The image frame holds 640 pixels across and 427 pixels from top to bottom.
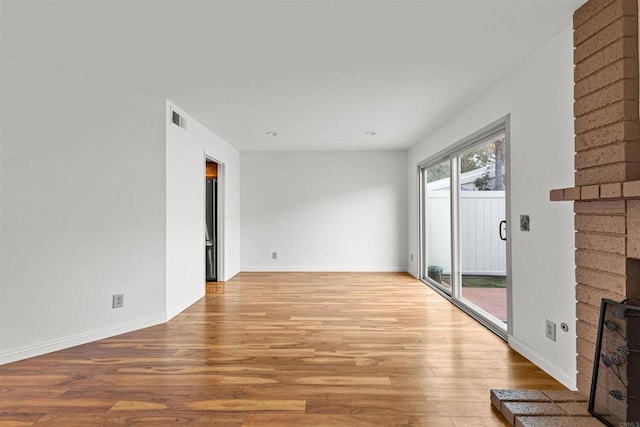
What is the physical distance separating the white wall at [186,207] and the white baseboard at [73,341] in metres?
0.30

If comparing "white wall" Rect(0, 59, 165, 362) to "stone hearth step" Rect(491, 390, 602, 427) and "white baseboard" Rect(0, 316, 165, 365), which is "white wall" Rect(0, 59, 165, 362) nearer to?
"white baseboard" Rect(0, 316, 165, 365)

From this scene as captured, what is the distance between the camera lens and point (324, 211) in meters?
6.36

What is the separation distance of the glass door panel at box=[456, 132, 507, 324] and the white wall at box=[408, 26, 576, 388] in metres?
0.44

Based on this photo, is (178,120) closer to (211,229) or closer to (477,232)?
(211,229)

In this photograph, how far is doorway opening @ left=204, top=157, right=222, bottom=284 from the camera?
214 inches

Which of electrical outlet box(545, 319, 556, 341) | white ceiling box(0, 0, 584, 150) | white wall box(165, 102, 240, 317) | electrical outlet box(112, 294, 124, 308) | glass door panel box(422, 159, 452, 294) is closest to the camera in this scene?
white ceiling box(0, 0, 584, 150)

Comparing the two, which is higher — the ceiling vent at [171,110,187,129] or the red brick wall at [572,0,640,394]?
the ceiling vent at [171,110,187,129]

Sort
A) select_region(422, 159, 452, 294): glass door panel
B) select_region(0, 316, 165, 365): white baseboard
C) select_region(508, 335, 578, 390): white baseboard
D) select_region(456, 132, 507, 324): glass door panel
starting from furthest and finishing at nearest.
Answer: select_region(422, 159, 452, 294): glass door panel
select_region(456, 132, 507, 324): glass door panel
select_region(0, 316, 165, 365): white baseboard
select_region(508, 335, 578, 390): white baseboard

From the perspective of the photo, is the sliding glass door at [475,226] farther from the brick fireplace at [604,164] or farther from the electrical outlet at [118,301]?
the electrical outlet at [118,301]

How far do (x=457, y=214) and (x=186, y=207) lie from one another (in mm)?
3328

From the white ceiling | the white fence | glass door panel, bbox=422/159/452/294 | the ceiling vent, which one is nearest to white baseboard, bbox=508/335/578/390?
the white fence

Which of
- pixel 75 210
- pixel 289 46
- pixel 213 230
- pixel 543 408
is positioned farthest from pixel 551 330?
pixel 213 230

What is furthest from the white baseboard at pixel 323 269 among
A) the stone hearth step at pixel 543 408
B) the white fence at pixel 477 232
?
the stone hearth step at pixel 543 408

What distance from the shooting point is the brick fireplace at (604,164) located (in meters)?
1.69
